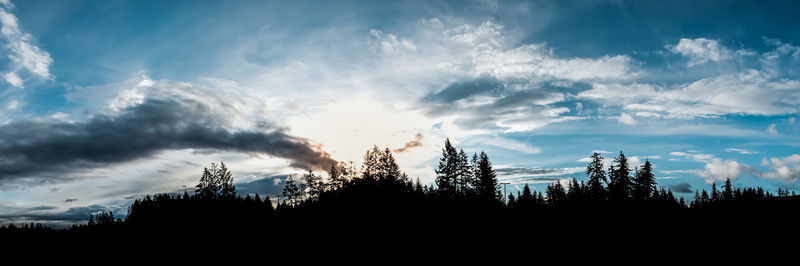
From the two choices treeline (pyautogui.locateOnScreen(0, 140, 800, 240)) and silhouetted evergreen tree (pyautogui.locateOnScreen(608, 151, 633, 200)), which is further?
silhouetted evergreen tree (pyautogui.locateOnScreen(608, 151, 633, 200))

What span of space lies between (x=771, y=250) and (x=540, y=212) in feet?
52.4

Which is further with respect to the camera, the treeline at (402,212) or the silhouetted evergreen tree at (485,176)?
the silhouetted evergreen tree at (485,176)

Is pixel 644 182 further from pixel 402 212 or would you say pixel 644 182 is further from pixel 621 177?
pixel 402 212

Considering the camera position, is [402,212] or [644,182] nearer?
[402,212]

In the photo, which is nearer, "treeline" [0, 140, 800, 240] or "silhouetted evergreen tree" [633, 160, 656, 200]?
"treeline" [0, 140, 800, 240]

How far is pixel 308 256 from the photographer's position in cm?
1933

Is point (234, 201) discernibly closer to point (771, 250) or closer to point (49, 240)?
point (771, 250)

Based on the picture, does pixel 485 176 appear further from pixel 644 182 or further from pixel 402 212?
pixel 402 212

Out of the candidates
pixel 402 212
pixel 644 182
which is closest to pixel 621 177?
pixel 644 182

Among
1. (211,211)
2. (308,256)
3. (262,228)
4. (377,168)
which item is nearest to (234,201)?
(211,211)

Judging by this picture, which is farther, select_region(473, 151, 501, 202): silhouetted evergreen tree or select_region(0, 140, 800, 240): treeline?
select_region(473, 151, 501, 202): silhouetted evergreen tree

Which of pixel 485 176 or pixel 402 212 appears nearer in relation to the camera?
pixel 402 212

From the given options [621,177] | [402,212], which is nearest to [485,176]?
[621,177]

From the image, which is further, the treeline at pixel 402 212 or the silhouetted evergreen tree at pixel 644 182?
the silhouetted evergreen tree at pixel 644 182
